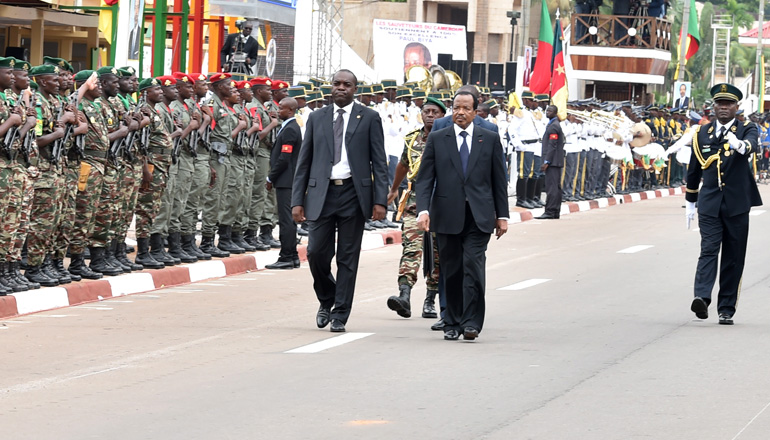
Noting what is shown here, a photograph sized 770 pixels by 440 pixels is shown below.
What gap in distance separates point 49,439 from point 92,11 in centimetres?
2035

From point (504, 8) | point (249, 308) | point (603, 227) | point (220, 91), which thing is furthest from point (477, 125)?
point (504, 8)

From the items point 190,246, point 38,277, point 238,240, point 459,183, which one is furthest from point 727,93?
point 238,240

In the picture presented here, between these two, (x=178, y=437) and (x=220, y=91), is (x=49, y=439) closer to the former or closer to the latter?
(x=178, y=437)

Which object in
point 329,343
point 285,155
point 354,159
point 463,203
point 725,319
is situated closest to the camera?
point 329,343

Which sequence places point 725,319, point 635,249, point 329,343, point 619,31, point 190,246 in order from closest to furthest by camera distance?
point 329,343, point 725,319, point 190,246, point 635,249, point 619,31

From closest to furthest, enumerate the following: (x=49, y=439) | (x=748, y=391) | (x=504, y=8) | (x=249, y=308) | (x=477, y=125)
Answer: (x=49, y=439) < (x=748, y=391) < (x=477, y=125) < (x=249, y=308) < (x=504, y=8)

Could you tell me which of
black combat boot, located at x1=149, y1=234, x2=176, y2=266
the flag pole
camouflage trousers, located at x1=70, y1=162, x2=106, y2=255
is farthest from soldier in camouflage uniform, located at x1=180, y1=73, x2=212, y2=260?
the flag pole

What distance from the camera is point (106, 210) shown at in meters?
14.8

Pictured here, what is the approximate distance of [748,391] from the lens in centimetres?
882

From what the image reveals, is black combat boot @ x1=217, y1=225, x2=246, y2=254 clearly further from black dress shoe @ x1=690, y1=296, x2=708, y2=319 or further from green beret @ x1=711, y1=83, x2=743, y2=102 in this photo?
green beret @ x1=711, y1=83, x2=743, y2=102

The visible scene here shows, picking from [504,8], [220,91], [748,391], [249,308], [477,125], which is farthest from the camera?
[504,8]

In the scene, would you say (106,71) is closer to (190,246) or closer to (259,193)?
(190,246)

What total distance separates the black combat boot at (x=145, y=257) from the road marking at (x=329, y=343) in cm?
487

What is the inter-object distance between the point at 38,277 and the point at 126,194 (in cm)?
161
